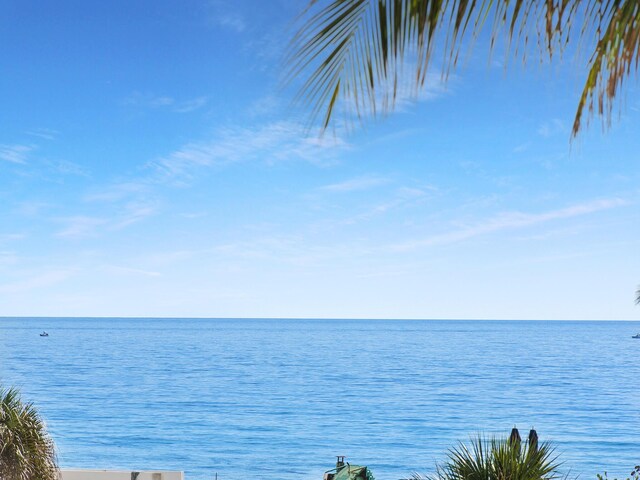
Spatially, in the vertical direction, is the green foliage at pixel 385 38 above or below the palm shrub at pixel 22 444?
above

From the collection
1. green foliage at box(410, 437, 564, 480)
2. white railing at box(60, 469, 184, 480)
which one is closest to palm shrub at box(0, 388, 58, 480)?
white railing at box(60, 469, 184, 480)

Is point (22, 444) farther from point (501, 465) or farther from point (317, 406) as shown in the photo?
point (317, 406)

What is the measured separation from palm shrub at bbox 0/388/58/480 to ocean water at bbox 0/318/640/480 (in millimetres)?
14218

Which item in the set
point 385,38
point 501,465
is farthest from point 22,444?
point 385,38

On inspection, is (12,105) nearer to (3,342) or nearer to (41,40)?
(41,40)

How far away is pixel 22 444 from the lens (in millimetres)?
11898

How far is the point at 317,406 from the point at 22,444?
46726 millimetres

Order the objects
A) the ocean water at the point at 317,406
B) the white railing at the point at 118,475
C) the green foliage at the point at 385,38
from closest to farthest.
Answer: the green foliage at the point at 385,38 → the white railing at the point at 118,475 → the ocean water at the point at 317,406

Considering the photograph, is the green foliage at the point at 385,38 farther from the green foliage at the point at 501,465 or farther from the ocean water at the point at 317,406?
the ocean water at the point at 317,406

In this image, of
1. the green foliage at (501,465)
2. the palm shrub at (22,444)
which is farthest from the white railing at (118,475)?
the green foliage at (501,465)

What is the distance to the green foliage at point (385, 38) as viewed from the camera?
2.14 metres

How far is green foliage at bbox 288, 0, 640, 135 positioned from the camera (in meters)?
2.14

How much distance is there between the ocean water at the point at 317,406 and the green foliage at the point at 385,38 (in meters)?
22.2

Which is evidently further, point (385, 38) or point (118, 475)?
point (118, 475)
